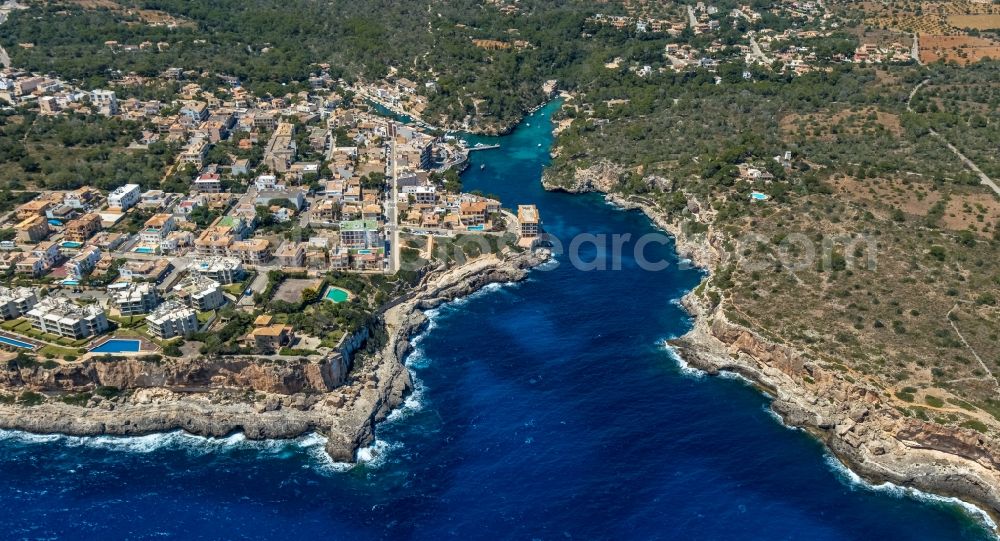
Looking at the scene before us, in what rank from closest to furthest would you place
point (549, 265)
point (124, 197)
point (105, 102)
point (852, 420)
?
point (852, 420)
point (549, 265)
point (124, 197)
point (105, 102)

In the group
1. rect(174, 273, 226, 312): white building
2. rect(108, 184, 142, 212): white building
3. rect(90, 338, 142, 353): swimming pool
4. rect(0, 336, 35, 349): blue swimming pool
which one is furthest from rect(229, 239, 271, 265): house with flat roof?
rect(0, 336, 35, 349): blue swimming pool

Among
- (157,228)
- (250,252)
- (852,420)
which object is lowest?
(852,420)

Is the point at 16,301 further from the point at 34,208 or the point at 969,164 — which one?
the point at 969,164

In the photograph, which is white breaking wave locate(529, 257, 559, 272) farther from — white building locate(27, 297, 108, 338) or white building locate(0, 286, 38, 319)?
white building locate(0, 286, 38, 319)

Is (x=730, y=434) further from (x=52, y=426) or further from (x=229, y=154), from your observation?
(x=229, y=154)

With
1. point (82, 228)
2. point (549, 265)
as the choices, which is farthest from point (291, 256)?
point (549, 265)

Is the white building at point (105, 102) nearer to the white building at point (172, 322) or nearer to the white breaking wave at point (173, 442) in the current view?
the white building at point (172, 322)

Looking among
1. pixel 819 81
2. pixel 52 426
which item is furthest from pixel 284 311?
pixel 819 81
